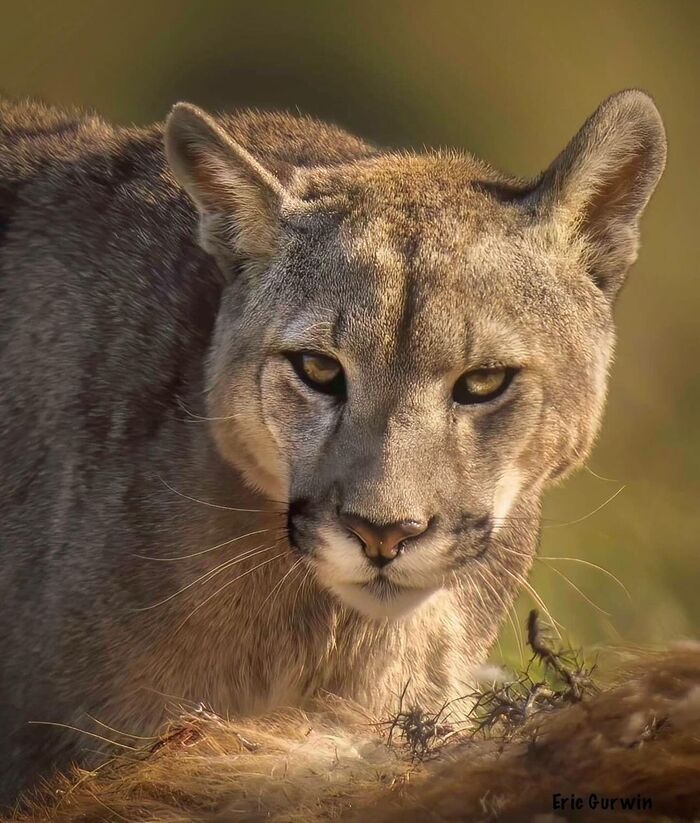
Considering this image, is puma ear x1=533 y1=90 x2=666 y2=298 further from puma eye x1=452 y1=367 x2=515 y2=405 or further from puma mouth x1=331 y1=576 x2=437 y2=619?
puma mouth x1=331 y1=576 x2=437 y2=619

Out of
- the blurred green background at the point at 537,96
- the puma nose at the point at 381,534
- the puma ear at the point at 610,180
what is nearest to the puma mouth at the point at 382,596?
the puma nose at the point at 381,534

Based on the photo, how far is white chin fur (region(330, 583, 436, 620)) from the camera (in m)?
4.21

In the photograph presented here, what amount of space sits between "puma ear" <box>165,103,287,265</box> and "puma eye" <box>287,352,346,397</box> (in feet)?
1.55

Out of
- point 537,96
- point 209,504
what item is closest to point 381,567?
point 209,504

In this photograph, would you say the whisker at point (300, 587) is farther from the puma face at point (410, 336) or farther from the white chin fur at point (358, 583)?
the white chin fur at point (358, 583)

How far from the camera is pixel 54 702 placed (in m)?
4.94

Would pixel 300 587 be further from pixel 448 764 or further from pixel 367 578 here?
pixel 448 764

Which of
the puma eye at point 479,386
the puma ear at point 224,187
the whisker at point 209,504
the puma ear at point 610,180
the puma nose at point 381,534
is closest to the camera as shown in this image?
the puma nose at point 381,534

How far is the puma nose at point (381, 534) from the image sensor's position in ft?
13.0

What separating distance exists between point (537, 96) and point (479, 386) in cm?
487

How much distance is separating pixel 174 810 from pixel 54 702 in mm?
1715

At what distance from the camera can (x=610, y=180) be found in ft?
15.3

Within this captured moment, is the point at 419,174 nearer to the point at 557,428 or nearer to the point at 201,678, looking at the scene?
the point at 557,428

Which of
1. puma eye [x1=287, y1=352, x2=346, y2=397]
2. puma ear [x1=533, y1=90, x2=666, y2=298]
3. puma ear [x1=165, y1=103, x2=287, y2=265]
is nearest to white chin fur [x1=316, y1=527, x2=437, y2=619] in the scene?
puma eye [x1=287, y1=352, x2=346, y2=397]
